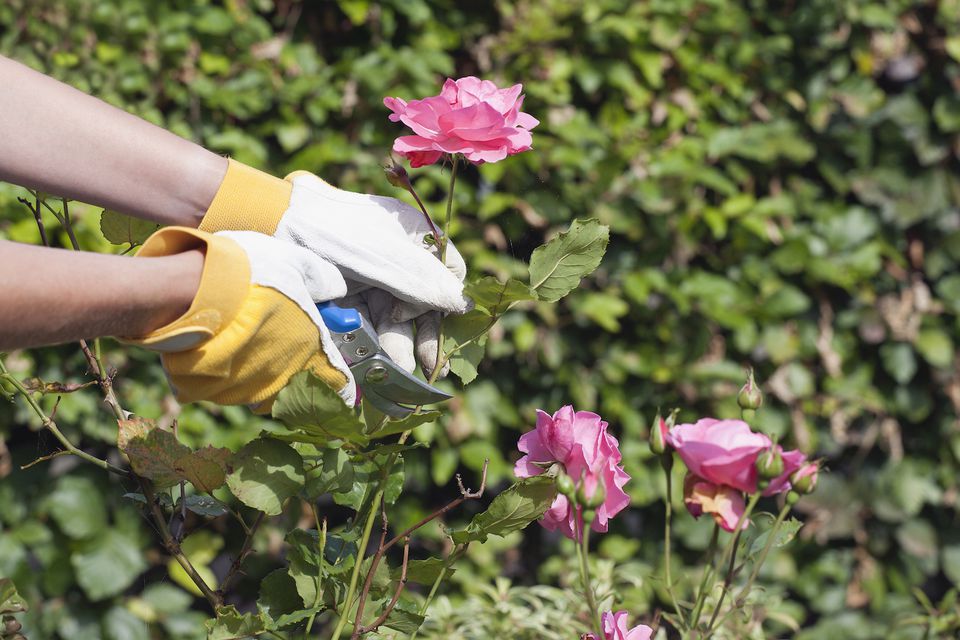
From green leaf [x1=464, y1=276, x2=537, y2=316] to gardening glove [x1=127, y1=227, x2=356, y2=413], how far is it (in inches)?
7.0

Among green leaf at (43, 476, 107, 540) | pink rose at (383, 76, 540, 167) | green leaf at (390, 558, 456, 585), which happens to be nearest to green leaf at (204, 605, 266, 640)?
green leaf at (390, 558, 456, 585)

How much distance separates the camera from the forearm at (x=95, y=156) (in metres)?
1.26

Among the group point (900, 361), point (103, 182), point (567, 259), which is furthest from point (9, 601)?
point (900, 361)

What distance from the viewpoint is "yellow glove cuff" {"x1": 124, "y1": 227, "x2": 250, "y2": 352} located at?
1029mm

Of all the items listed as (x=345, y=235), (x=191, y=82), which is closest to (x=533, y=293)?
(x=345, y=235)

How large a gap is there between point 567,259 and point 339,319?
0.29 metres

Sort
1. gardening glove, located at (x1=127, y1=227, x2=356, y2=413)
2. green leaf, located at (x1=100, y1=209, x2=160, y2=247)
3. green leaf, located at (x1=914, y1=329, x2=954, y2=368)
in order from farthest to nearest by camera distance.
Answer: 1. green leaf, located at (x1=914, y1=329, x2=954, y2=368)
2. green leaf, located at (x1=100, y1=209, x2=160, y2=247)
3. gardening glove, located at (x1=127, y1=227, x2=356, y2=413)

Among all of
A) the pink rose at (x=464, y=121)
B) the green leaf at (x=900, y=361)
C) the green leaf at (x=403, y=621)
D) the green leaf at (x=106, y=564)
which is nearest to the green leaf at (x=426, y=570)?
the green leaf at (x=403, y=621)

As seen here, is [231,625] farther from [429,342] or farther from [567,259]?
[567,259]

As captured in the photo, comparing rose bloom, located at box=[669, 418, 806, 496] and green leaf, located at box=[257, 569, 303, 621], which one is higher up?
rose bloom, located at box=[669, 418, 806, 496]

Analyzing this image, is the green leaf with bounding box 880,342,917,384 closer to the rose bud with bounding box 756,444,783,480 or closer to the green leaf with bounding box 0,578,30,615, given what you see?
the rose bud with bounding box 756,444,783,480

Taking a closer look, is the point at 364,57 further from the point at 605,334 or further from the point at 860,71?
the point at 860,71

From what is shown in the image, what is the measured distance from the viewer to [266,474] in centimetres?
113

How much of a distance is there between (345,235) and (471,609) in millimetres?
915
